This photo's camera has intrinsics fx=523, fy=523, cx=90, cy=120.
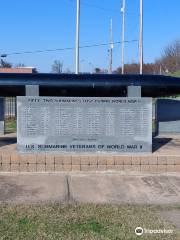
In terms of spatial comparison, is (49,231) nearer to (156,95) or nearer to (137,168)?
(137,168)

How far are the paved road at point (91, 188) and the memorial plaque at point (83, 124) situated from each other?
64 cm

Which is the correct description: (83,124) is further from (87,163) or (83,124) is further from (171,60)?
(171,60)

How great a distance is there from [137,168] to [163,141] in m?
2.27

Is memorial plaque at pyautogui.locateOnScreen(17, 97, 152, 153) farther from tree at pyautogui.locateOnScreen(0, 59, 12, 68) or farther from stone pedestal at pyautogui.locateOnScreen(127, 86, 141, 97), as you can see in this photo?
tree at pyautogui.locateOnScreen(0, 59, 12, 68)

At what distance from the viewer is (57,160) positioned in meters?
8.01

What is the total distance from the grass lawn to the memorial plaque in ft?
7.90

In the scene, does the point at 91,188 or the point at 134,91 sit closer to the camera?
the point at 91,188

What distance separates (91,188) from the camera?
7.07 m

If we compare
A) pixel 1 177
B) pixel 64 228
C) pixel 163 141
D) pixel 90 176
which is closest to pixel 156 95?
pixel 163 141

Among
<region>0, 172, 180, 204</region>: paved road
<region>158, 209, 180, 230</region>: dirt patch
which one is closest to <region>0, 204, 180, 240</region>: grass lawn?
<region>158, 209, 180, 230</region>: dirt patch

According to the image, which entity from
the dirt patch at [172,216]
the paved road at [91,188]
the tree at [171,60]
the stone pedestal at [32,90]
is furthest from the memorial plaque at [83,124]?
the tree at [171,60]

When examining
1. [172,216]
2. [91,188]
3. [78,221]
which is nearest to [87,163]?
[91,188]

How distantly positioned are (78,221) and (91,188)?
176cm

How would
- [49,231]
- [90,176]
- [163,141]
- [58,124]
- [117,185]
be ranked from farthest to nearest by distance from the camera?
1. [163,141]
2. [58,124]
3. [90,176]
4. [117,185]
5. [49,231]
